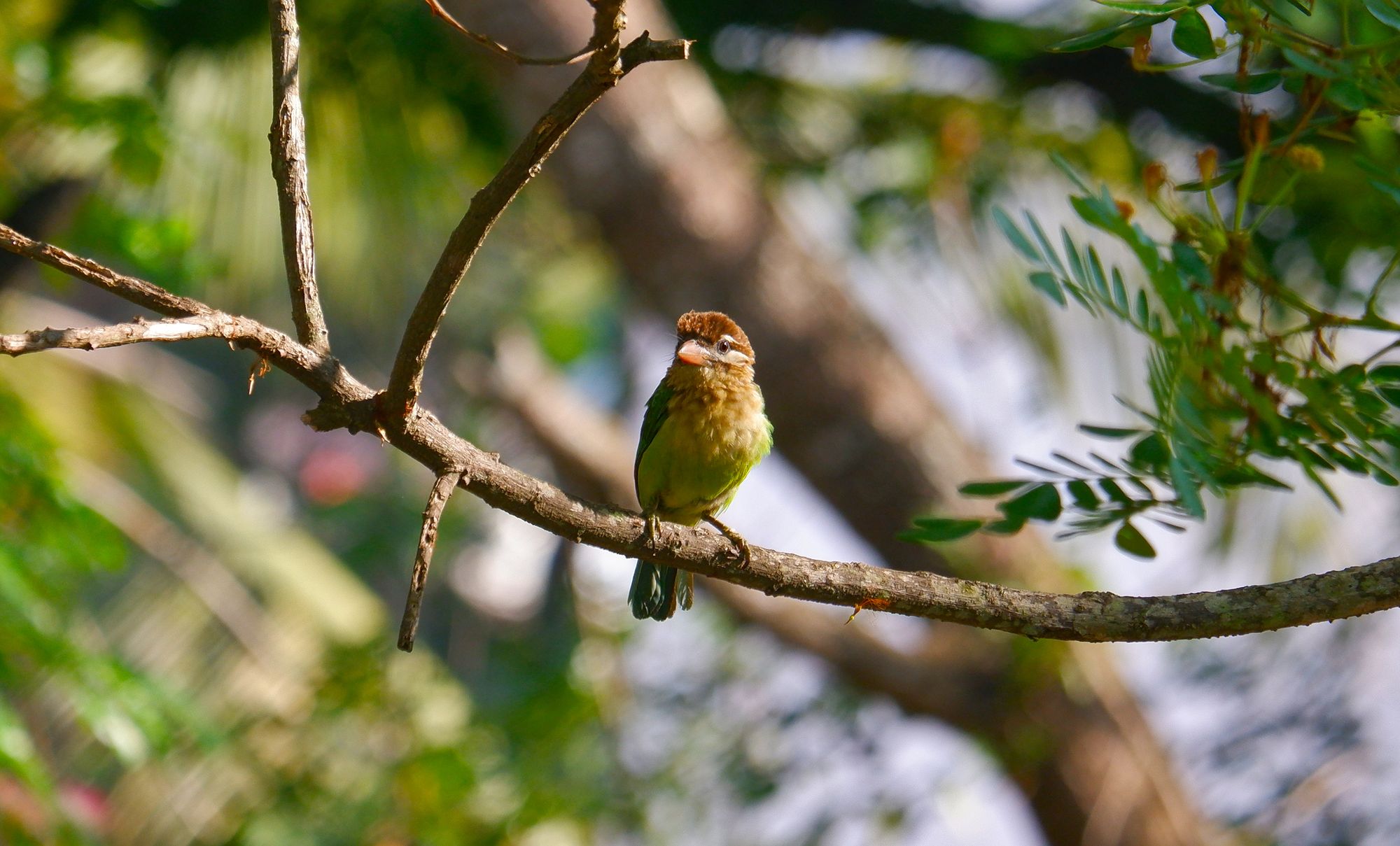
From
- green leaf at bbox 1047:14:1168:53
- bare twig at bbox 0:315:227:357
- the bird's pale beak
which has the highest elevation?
the bird's pale beak

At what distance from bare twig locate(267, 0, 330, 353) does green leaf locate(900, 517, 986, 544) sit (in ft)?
3.66

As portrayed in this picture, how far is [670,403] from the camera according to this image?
371cm

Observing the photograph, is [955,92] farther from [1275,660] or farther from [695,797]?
[695,797]

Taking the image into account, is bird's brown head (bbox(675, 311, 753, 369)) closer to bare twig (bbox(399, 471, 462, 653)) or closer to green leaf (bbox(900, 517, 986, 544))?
green leaf (bbox(900, 517, 986, 544))

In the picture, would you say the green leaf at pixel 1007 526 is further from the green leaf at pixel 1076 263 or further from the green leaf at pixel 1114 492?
the green leaf at pixel 1076 263

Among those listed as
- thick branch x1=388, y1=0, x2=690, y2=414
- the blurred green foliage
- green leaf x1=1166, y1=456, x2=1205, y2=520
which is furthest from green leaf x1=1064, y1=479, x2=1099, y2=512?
thick branch x1=388, y1=0, x2=690, y2=414

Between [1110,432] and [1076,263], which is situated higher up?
[1076,263]

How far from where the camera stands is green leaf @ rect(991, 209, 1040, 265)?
2371mm

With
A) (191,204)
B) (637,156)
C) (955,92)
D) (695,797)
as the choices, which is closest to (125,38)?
(191,204)

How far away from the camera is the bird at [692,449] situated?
354 cm

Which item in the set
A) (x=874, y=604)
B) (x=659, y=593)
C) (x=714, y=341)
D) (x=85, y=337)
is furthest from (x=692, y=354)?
(x=85, y=337)

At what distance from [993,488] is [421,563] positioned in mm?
1144

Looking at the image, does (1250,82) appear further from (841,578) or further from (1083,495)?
(841,578)

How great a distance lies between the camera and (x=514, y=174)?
1.74 metres
